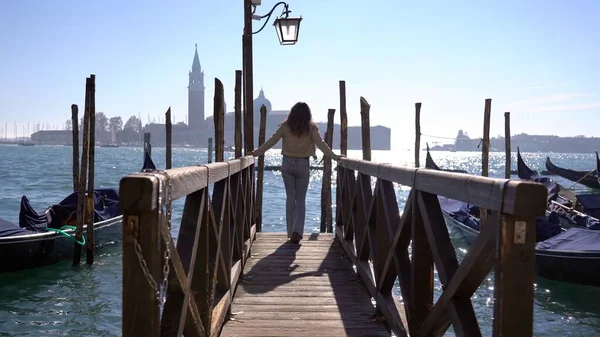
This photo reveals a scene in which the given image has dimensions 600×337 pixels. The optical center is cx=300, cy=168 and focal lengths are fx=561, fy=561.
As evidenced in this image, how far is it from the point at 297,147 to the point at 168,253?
3.79 metres

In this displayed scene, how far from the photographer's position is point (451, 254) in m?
2.03

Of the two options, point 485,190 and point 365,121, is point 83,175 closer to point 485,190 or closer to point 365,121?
point 365,121

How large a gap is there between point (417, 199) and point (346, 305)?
156 cm

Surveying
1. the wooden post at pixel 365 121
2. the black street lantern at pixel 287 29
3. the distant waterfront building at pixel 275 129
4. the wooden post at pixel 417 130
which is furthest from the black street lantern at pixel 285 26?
the distant waterfront building at pixel 275 129

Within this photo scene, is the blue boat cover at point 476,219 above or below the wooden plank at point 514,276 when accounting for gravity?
below

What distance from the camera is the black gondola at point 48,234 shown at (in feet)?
25.2

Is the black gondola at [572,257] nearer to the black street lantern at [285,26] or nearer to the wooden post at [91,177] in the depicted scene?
the black street lantern at [285,26]

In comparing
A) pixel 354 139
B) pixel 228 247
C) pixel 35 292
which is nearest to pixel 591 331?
pixel 228 247

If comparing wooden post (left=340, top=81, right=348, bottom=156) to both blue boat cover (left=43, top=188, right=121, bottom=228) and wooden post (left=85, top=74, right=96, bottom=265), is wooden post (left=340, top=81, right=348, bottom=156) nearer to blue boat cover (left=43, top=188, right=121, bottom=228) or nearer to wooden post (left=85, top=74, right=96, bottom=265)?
blue boat cover (left=43, top=188, right=121, bottom=228)

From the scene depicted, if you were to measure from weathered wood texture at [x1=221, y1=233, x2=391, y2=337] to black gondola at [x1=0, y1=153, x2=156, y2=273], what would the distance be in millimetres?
4080

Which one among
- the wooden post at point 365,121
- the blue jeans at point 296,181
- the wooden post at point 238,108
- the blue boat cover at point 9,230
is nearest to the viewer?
the blue jeans at point 296,181

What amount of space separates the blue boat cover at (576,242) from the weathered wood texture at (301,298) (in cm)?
398

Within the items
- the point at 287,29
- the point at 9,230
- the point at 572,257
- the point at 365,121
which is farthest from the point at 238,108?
the point at 572,257

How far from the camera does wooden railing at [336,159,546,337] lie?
5.07 feet
